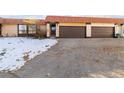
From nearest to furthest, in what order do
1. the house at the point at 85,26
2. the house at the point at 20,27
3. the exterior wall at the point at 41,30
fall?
the house at the point at 85,26 < the house at the point at 20,27 < the exterior wall at the point at 41,30

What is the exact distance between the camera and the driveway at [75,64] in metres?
14.1

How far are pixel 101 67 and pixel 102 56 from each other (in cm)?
299

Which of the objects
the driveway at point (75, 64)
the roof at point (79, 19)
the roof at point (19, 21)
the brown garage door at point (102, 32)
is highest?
the roof at point (79, 19)

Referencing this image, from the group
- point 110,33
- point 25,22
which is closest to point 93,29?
point 110,33

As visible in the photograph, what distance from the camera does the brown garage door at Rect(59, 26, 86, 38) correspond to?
3116cm

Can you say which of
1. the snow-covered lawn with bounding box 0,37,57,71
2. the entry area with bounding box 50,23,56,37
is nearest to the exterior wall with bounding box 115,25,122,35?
the entry area with bounding box 50,23,56,37

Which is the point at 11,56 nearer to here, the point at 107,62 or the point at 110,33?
the point at 107,62

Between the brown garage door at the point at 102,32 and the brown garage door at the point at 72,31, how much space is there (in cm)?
132

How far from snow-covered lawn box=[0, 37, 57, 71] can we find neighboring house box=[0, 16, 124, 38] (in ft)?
23.2

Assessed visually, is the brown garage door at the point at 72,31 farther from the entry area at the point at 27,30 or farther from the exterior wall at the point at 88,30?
the entry area at the point at 27,30

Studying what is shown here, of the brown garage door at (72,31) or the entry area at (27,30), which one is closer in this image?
the brown garage door at (72,31)

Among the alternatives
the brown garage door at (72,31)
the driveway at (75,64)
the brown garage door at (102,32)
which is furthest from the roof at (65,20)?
the driveway at (75,64)
